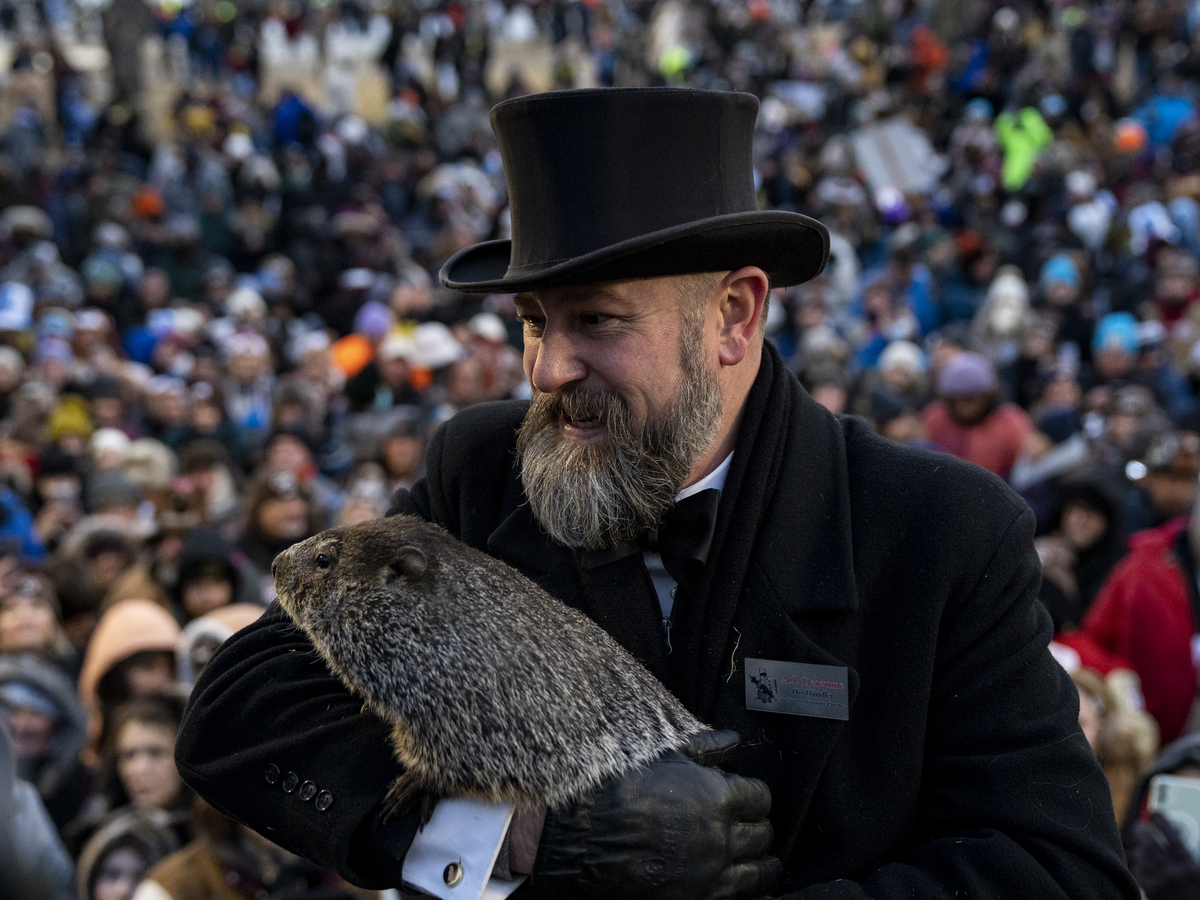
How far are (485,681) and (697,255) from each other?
0.95 meters

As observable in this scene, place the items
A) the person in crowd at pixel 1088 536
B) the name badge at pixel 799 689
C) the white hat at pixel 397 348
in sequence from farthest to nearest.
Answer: the white hat at pixel 397 348 → the person in crowd at pixel 1088 536 → the name badge at pixel 799 689

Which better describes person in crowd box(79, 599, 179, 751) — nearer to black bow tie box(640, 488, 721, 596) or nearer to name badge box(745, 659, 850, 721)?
black bow tie box(640, 488, 721, 596)

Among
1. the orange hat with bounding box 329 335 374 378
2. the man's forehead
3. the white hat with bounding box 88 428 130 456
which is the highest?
the man's forehead

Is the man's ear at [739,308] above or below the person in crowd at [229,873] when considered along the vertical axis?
above

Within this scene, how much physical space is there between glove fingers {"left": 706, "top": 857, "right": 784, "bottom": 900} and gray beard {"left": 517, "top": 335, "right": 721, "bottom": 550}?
2.35 feet

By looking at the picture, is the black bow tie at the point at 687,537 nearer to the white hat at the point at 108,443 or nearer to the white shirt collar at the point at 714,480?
the white shirt collar at the point at 714,480

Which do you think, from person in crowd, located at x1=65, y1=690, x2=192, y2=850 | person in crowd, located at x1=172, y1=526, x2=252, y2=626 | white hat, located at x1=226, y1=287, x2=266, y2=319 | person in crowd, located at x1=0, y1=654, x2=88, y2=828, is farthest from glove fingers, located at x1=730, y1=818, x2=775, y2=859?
white hat, located at x1=226, y1=287, x2=266, y2=319

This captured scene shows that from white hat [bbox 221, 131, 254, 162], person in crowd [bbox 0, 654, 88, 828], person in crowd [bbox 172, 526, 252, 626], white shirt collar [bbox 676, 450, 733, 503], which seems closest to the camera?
white shirt collar [bbox 676, 450, 733, 503]

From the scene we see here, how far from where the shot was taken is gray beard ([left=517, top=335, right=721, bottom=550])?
249cm

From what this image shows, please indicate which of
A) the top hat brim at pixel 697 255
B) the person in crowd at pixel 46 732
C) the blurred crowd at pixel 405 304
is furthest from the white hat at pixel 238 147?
the top hat brim at pixel 697 255

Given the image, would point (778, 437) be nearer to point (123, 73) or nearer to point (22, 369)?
point (22, 369)

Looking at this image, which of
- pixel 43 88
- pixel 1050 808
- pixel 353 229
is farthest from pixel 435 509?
pixel 43 88

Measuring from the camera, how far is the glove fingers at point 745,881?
85.3 inches

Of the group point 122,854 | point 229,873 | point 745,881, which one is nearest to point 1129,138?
point 229,873
